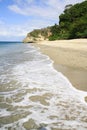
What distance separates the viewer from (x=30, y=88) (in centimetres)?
906

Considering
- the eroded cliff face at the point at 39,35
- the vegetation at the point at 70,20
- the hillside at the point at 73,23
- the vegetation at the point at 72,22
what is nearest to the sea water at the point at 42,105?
the hillside at the point at 73,23

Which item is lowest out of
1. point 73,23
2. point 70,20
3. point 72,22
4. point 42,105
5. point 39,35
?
point 42,105

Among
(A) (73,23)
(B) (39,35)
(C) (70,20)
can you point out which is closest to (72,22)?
(C) (70,20)

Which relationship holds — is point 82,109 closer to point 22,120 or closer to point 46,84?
point 22,120

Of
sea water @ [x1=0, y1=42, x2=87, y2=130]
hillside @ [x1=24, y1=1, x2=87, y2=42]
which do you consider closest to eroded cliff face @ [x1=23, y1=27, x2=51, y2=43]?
hillside @ [x1=24, y1=1, x2=87, y2=42]

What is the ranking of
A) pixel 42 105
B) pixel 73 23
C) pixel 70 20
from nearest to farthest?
pixel 42 105, pixel 73 23, pixel 70 20

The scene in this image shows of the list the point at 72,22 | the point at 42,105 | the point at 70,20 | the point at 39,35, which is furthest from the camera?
the point at 39,35

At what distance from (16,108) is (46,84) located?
10.5 feet

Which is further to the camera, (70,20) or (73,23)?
(70,20)

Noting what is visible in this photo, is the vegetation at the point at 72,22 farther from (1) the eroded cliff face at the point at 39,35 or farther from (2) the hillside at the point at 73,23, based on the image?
(1) the eroded cliff face at the point at 39,35

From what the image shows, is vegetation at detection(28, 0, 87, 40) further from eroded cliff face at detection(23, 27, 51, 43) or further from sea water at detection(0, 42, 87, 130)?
sea water at detection(0, 42, 87, 130)

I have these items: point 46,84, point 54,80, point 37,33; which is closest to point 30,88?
point 46,84

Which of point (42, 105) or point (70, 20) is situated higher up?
point (70, 20)

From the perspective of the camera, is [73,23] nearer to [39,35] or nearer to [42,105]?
[39,35]
